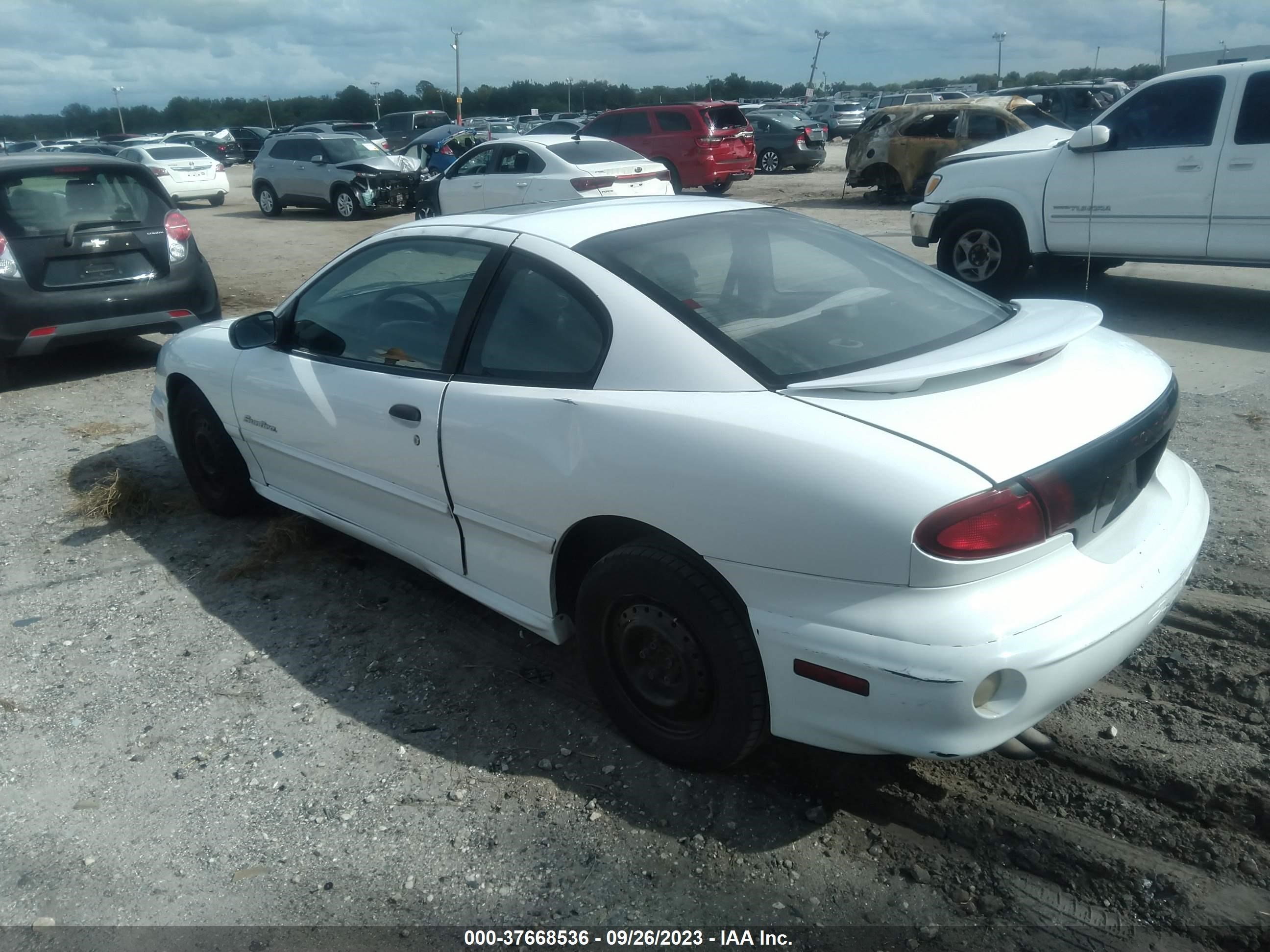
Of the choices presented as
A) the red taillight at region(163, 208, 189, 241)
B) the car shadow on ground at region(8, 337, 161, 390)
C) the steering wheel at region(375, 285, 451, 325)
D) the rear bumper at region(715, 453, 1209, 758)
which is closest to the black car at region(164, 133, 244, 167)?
the car shadow on ground at region(8, 337, 161, 390)

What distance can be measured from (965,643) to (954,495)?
1.09 ft

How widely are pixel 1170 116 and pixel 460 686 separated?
25.2 feet

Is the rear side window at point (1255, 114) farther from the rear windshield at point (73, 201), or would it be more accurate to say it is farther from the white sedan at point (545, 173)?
the rear windshield at point (73, 201)

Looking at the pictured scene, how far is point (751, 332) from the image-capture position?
290cm

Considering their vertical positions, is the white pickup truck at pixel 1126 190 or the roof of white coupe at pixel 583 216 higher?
the roof of white coupe at pixel 583 216

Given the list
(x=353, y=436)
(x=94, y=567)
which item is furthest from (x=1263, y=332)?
(x=94, y=567)

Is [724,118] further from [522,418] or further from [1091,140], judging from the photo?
[522,418]

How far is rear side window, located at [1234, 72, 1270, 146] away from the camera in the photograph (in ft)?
25.3

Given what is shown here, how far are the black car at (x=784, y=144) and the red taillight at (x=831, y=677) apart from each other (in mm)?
24202

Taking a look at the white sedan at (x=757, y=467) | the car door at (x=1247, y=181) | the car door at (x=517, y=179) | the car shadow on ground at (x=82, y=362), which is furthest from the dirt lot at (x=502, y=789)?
the car door at (x=517, y=179)

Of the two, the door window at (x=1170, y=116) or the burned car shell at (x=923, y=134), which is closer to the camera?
the door window at (x=1170, y=116)

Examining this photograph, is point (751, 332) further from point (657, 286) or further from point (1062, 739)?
point (1062, 739)

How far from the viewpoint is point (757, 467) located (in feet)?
8.19

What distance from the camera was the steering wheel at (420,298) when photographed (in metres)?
3.58
